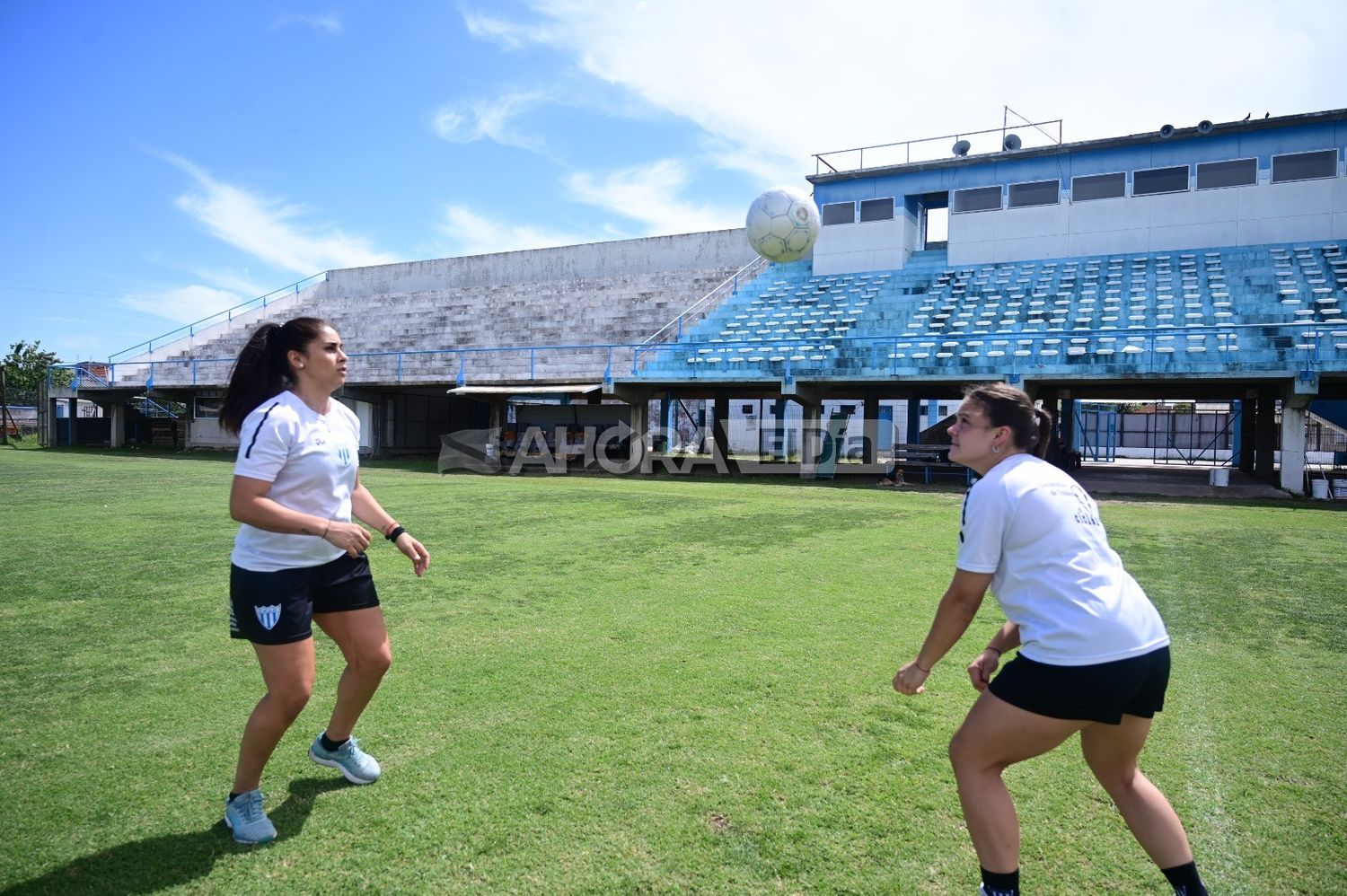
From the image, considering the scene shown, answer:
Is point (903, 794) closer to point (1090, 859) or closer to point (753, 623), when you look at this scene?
point (1090, 859)

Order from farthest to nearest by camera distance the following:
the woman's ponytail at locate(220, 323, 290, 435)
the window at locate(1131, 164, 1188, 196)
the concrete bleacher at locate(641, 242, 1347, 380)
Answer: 1. the window at locate(1131, 164, 1188, 196)
2. the concrete bleacher at locate(641, 242, 1347, 380)
3. the woman's ponytail at locate(220, 323, 290, 435)

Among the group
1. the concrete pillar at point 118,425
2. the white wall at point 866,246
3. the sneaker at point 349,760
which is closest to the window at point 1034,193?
the white wall at point 866,246

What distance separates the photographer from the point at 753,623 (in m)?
5.49

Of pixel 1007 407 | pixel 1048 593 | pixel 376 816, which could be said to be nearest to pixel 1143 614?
pixel 1048 593

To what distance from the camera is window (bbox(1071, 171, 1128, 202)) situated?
2312 centimetres

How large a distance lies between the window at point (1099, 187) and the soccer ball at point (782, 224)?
30.8 ft

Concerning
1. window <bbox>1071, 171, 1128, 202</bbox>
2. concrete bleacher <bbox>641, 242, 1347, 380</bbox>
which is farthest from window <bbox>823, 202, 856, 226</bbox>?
window <bbox>1071, 171, 1128, 202</bbox>

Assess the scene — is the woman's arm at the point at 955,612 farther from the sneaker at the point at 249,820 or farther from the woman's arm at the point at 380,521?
the sneaker at the point at 249,820

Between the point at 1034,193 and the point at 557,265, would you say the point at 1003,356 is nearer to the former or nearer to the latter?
the point at 1034,193

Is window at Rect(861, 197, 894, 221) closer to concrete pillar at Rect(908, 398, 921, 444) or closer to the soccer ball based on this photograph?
concrete pillar at Rect(908, 398, 921, 444)

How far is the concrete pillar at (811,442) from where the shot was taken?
65.2ft

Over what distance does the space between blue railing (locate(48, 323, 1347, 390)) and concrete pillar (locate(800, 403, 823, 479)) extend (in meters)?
1.48

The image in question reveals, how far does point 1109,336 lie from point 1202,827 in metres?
18.1

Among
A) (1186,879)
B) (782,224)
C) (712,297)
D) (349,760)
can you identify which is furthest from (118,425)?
(1186,879)
